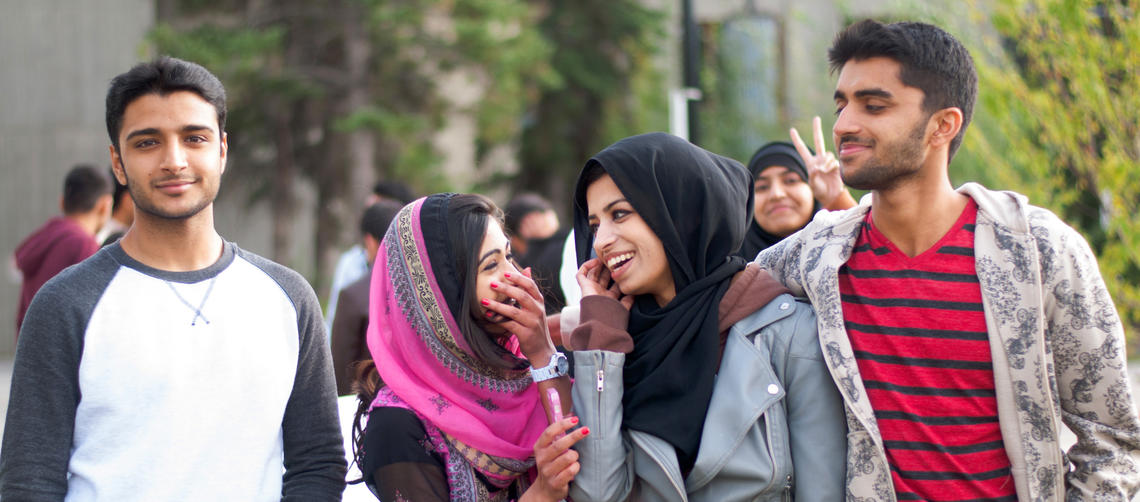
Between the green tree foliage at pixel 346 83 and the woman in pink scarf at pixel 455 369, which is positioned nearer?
the woman in pink scarf at pixel 455 369

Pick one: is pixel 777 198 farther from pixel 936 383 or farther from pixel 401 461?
pixel 401 461

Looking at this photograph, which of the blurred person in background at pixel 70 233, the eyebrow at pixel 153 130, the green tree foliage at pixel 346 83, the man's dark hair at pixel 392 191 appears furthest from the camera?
the green tree foliage at pixel 346 83

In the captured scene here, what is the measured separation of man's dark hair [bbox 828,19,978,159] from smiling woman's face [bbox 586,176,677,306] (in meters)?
0.75

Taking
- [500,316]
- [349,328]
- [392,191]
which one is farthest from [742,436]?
[392,191]

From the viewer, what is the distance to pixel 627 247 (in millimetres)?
2857

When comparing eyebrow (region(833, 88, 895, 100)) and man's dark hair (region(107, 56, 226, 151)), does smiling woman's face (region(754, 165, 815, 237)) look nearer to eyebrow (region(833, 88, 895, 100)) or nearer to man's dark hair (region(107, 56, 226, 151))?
eyebrow (region(833, 88, 895, 100))

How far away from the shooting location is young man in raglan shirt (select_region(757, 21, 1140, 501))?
2.58 metres

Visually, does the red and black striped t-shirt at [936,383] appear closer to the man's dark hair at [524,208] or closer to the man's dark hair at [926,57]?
the man's dark hair at [926,57]

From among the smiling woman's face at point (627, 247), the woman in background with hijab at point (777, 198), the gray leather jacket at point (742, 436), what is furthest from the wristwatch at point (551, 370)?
the woman in background with hijab at point (777, 198)

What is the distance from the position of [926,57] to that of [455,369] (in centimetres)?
153

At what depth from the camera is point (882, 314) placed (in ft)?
8.86

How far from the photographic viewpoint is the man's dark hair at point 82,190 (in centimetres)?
632

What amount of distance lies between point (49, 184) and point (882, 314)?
17228 mm

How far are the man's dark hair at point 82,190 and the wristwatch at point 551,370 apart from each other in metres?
4.55
